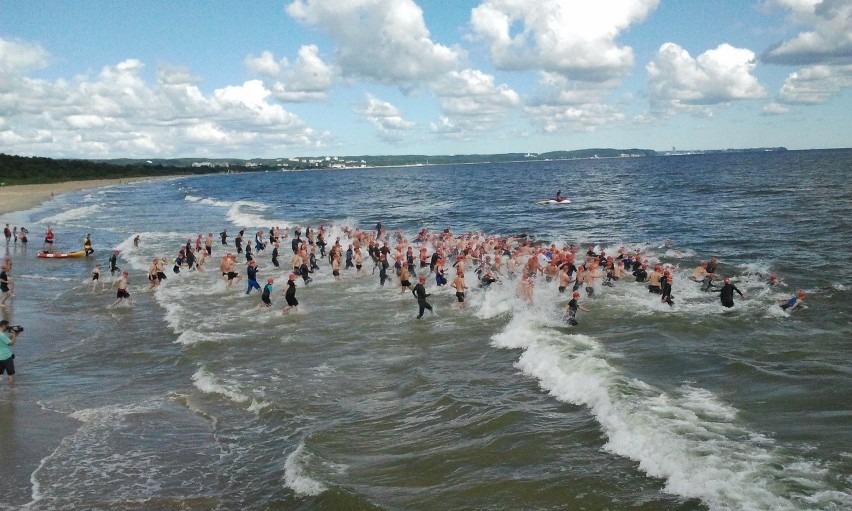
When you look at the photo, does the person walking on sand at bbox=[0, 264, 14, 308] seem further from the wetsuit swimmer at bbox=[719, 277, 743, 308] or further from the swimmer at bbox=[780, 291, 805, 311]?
the swimmer at bbox=[780, 291, 805, 311]

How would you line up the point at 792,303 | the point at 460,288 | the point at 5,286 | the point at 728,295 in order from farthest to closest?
the point at 5,286
the point at 460,288
the point at 728,295
the point at 792,303

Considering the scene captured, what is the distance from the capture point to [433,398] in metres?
12.6

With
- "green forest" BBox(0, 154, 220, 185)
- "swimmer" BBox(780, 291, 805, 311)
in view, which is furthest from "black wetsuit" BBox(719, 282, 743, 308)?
"green forest" BBox(0, 154, 220, 185)

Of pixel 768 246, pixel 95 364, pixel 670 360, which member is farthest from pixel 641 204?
pixel 95 364

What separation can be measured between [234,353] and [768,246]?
84.3ft

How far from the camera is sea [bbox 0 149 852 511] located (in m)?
8.92

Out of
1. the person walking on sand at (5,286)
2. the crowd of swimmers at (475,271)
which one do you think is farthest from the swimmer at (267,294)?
Answer: the person walking on sand at (5,286)

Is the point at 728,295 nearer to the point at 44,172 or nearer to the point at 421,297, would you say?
the point at 421,297

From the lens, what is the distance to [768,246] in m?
30.9

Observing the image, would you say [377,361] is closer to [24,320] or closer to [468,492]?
[468,492]

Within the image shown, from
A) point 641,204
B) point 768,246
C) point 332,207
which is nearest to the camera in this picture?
point 768,246

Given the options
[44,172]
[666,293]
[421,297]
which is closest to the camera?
[421,297]

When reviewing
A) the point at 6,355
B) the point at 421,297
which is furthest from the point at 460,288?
the point at 6,355

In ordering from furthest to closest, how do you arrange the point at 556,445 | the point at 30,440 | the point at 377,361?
A: 1. the point at 377,361
2. the point at 30,440
3. the point at 556,445
